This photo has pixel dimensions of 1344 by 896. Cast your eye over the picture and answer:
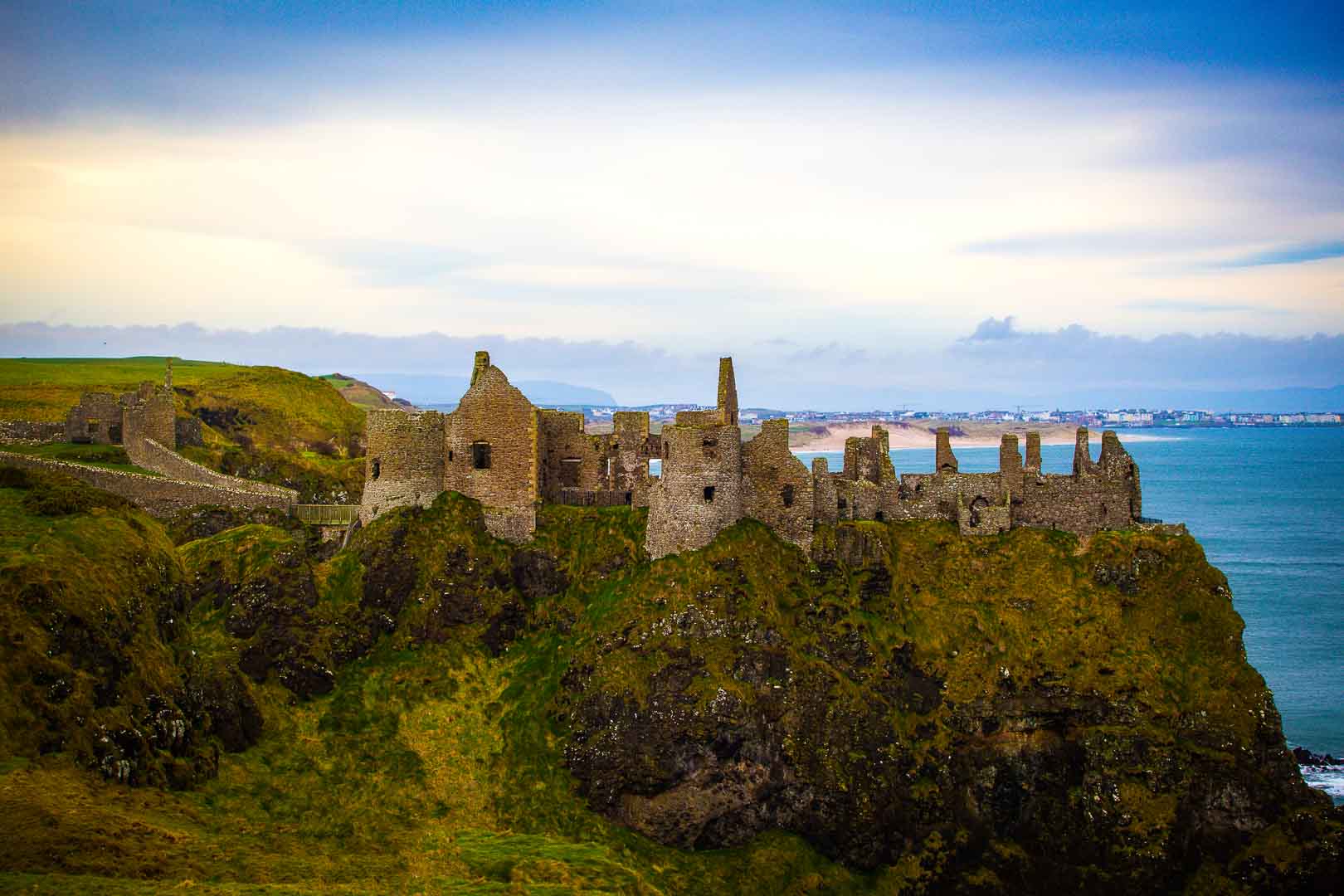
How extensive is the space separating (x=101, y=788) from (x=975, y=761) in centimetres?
3451

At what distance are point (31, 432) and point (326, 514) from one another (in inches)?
818

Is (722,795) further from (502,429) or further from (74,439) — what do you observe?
(74,439)

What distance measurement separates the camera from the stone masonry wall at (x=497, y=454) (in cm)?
5412

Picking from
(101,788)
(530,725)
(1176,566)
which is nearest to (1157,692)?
(1176,566)

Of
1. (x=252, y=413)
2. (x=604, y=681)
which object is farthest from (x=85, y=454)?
(x=604, y=681)

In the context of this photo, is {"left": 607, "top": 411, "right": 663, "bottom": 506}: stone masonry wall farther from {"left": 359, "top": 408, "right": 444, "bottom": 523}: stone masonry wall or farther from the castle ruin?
{"left": 359, "top": 408, "right": 444, "bottom": 523}: stone masonry wall

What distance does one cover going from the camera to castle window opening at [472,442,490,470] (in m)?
54.6

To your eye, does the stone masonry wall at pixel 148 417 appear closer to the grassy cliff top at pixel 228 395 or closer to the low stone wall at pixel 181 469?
the low stone wall at pixel 181 469

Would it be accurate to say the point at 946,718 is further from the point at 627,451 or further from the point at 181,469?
the point at 181,469

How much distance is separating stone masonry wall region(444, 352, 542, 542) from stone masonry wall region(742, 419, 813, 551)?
10703 millimetres

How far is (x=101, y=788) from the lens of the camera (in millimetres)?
28750

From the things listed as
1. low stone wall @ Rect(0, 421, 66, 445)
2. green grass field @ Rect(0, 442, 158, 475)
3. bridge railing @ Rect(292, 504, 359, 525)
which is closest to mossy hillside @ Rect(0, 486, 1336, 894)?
bridge railing @ Rect(292, 504, 359, 525)

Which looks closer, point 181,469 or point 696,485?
point 696,485

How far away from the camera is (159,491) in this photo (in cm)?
5794
